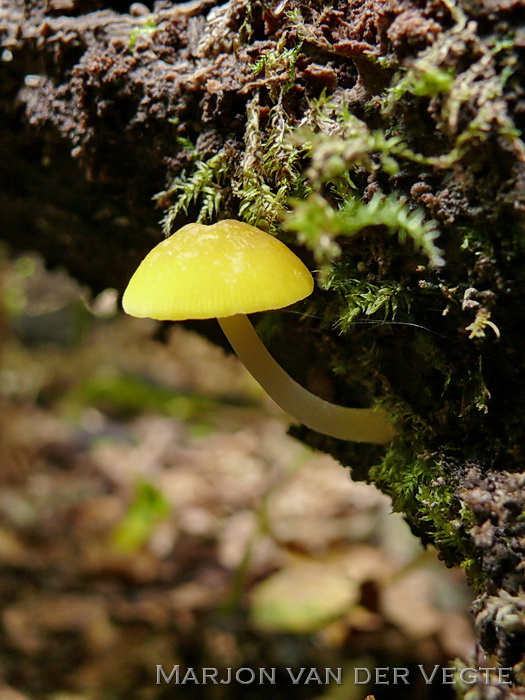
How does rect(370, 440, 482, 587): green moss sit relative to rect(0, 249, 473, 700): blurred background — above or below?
above

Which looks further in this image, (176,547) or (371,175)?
(176,547)

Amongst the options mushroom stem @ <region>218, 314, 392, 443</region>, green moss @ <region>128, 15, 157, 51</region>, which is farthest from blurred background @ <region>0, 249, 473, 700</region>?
green moss @ <region>128, 15, 157, 51</region>

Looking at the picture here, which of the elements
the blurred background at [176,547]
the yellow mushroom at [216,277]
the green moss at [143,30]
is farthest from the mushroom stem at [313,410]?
the green moss at [143,30]

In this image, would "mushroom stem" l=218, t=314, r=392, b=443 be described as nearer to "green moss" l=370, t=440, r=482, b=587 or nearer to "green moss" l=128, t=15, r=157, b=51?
"green moss" l=370, t=440, r=482, b=587

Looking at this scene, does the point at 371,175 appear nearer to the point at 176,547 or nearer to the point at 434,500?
the point at 434,500

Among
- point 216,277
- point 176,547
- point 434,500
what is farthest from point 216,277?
point 176,547

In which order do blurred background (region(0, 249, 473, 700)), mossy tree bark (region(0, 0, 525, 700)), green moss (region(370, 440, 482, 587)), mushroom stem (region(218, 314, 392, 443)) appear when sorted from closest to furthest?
1. mossy tree bark (region(0, 0, 525, 700))
2. green moss (region(370, 440, 482, 587))
3. mushroom stem (region(218, 314, 392, 443))
4. blurred background (region(0, 249, 473, 700))
